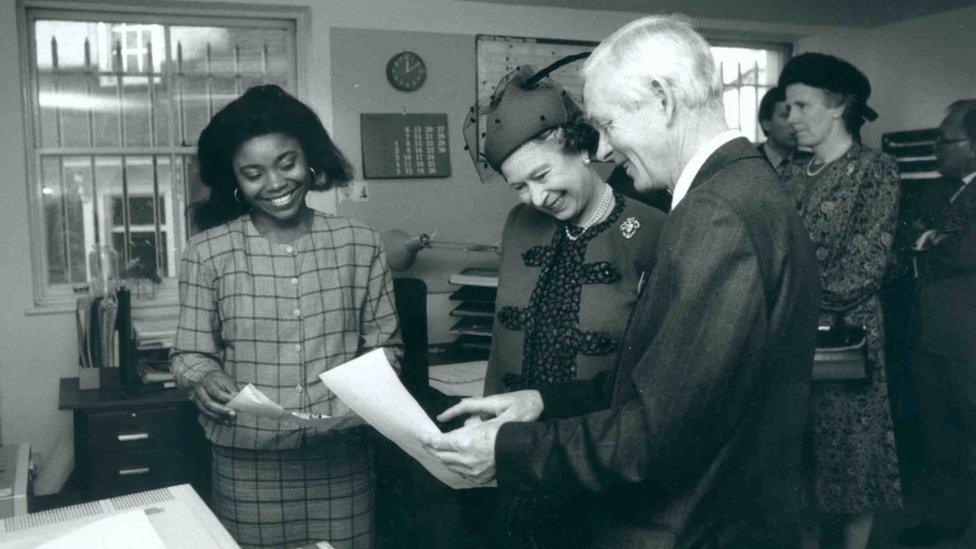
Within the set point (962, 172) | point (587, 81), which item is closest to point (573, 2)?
point (962, 172)

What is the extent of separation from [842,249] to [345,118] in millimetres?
2026

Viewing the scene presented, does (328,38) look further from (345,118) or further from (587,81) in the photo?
(587,81)

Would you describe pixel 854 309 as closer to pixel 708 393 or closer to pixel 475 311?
pixel 475 311

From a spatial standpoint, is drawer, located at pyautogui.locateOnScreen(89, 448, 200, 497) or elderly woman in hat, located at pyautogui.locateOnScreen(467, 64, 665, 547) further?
drawer, located at pyautogui.locateOnScreen(89, 448, 200, 497)

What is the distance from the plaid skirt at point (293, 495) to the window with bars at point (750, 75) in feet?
11.2

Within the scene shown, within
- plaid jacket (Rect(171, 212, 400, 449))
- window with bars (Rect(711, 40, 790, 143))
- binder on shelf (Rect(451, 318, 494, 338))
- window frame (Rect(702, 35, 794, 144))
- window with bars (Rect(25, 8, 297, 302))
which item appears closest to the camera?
plaid jacket (Rect(171, 212, 400, 449))

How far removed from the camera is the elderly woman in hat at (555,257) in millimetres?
1520

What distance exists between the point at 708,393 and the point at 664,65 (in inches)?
15.9

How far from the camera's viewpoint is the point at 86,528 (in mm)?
908

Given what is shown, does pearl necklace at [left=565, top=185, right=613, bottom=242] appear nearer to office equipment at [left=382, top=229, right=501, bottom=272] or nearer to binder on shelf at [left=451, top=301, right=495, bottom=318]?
binder on shelf at [left=451, top=301, right=495, bottom=318]

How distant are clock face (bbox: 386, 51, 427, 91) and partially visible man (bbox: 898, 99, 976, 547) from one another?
205 cm

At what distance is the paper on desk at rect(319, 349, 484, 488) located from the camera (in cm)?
117

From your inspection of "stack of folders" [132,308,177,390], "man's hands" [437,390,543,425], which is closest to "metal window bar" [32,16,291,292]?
"stack of folders" [132,308,177,390]

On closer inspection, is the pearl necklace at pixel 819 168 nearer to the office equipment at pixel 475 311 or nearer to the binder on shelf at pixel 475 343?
the office equipment at pixel 475 311
